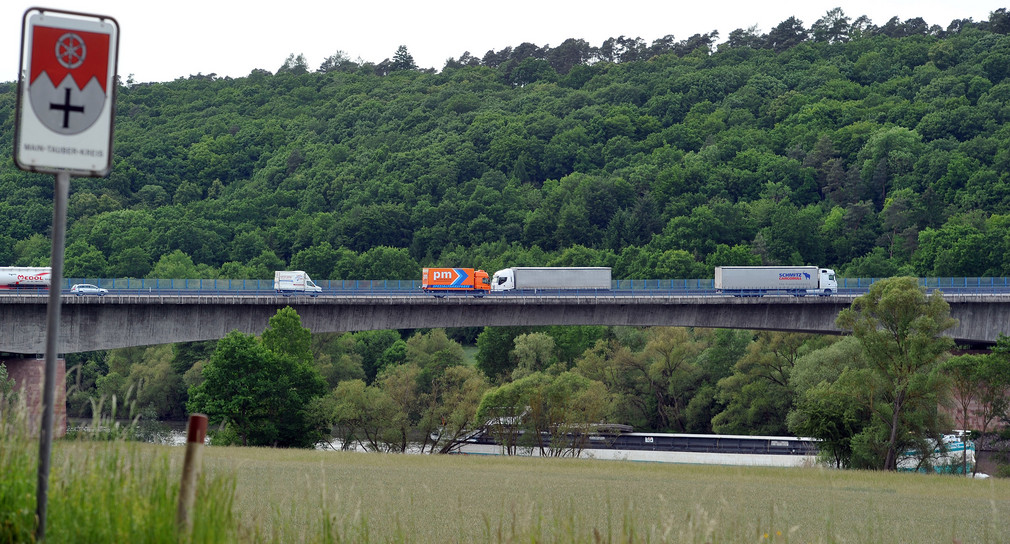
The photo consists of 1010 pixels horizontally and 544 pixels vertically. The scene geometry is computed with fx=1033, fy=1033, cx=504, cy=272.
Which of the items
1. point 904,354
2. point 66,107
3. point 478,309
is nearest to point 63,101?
point 66,107

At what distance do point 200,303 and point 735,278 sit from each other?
130 feet

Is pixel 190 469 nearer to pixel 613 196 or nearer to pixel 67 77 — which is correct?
pixel 67 77

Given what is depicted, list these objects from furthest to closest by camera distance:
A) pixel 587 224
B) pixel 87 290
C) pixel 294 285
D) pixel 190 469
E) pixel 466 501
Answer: pixel 587 224
pixel 294 285
pixel 87 290
pixel 466 501
pixel 190 469

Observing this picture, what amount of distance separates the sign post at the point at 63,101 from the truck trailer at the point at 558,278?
2884 inches

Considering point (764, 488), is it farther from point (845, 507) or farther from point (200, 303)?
point (200, 303)

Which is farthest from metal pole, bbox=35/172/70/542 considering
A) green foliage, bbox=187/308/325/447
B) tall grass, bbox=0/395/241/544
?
green foliage, bbox=187/308/325/447

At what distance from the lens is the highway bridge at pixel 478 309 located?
2643 inches

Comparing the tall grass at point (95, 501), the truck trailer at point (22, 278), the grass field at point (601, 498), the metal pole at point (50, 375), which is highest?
the truck trailer at point (22, 278)

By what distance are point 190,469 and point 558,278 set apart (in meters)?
75.6

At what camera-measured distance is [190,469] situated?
834 centimetres

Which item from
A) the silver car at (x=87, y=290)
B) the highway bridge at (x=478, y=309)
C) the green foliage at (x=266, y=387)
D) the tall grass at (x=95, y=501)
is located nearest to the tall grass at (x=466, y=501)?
the tall grass at (x=95, y=501)

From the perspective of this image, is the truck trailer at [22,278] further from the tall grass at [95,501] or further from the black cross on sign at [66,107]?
the black cross on sign at [66,107]

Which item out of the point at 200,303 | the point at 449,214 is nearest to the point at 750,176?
the point at 449,214

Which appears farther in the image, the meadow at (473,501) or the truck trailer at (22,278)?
the truck trailer at (22,278)
